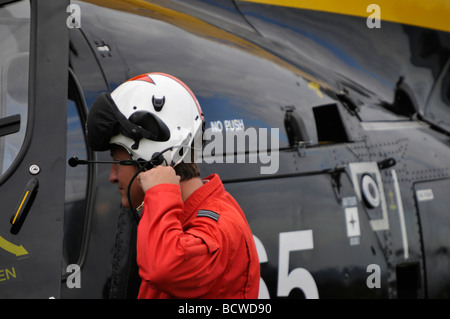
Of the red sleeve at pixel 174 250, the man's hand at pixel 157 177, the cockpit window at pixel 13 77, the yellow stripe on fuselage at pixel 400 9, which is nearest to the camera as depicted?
the red sleeve at pixel 174 250

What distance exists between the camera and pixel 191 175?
1848 millimetres

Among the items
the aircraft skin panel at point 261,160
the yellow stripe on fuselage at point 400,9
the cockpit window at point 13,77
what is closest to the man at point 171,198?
the aircraft skin panel at point 261,160

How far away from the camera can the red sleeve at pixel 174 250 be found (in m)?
1.52

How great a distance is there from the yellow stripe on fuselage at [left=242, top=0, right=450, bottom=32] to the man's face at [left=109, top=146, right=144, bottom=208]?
253 cm

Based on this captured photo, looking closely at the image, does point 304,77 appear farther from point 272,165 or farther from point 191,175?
point 191,175

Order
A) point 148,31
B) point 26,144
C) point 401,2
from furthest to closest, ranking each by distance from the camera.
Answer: point 401,2, point 148,31, point 26,144

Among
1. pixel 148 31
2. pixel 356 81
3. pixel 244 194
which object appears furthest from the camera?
pixel 356 81

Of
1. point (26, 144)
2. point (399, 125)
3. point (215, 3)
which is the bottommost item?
point (26, 144)

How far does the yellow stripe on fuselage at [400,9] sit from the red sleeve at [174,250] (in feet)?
9.00

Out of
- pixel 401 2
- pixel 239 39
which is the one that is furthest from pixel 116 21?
pixel 401 2

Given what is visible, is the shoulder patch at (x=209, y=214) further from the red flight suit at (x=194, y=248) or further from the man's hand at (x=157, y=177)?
the man's hand at (x=157, y=177)

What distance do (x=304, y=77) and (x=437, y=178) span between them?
3.38 feet

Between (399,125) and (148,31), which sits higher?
(148,31)

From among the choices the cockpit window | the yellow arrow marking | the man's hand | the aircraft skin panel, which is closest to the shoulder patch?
the man's hand
